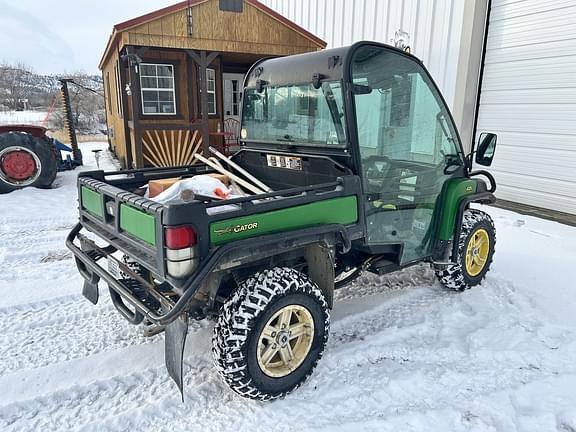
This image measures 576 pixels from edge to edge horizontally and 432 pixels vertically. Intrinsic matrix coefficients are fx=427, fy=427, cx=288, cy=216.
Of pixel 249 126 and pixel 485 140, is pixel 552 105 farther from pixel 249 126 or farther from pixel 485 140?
pixel 249 126

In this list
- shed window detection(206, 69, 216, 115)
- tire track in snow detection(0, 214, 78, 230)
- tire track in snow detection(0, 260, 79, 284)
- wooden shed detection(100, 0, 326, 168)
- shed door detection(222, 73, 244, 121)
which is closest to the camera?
tire track in snow detection(0, 260, 79, 284)

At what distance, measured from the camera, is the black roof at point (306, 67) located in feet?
9.39

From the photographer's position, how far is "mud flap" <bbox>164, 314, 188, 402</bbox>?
7.28 ft

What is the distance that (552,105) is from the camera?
267 inches

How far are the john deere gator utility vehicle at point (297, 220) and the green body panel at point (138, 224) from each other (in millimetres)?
12

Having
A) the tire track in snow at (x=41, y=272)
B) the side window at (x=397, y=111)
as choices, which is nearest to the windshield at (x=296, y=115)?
the side window at (x=397, y=111)

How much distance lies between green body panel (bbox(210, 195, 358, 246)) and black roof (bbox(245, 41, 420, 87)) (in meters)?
0.88

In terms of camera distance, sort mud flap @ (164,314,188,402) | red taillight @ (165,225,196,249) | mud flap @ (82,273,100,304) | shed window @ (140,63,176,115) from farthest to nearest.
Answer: shed window @ (140,63,176,115) < mud flap @ (82,273,100,304) < mud flap @ (164,314,188,402) < red taillight @ (165,225,196,249)

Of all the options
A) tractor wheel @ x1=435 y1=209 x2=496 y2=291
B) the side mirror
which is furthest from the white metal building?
the side mirror

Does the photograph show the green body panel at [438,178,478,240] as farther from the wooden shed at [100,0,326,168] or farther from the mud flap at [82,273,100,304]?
the wooden shed at [100,0,326,168]

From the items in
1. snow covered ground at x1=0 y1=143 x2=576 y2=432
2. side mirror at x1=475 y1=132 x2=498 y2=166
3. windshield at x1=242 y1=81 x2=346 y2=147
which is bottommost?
snow covered ground at x1=0 y1=143 x2=576 y2=432

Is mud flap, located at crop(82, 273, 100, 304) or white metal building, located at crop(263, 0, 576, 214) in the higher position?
white metal building, located at crop(263, 0, 576, 214)

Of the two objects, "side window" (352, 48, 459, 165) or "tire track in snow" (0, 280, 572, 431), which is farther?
"side window" (352, 48, 459, 165)

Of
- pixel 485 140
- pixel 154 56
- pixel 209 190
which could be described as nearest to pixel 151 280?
pixel 209 190
